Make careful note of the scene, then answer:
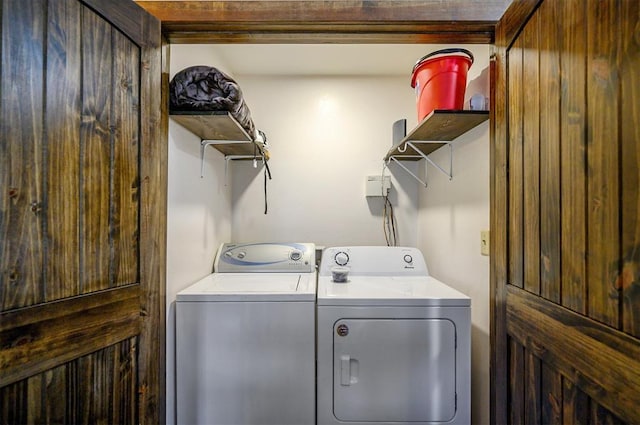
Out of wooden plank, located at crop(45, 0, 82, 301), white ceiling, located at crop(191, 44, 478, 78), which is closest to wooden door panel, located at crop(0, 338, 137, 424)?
wooden plank, located at crop(45, 0, 82, 301)

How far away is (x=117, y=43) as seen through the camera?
894 mm

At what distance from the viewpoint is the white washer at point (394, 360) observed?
4.01ft

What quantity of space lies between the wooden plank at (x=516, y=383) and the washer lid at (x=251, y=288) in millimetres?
804

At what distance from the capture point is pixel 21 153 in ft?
2.26

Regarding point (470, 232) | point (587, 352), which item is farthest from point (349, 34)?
point (587, 352)

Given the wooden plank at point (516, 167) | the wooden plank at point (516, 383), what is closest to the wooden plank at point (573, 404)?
the wooden plank at point (516, 383)

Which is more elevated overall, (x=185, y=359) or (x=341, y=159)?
(x=341, y=159)

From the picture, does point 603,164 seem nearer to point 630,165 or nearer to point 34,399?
point 630,165

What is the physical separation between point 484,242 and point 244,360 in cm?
132

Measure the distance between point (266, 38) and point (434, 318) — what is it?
1468 mm

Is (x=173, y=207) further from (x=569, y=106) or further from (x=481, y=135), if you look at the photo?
(x=481, y=135)

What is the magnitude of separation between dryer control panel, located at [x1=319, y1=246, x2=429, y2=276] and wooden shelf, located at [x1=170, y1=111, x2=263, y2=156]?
2.97 ft

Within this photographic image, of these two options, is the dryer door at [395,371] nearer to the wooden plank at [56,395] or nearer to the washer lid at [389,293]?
the washer lid at [389,293]

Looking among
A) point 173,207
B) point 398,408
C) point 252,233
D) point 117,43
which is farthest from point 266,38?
point 398,408
